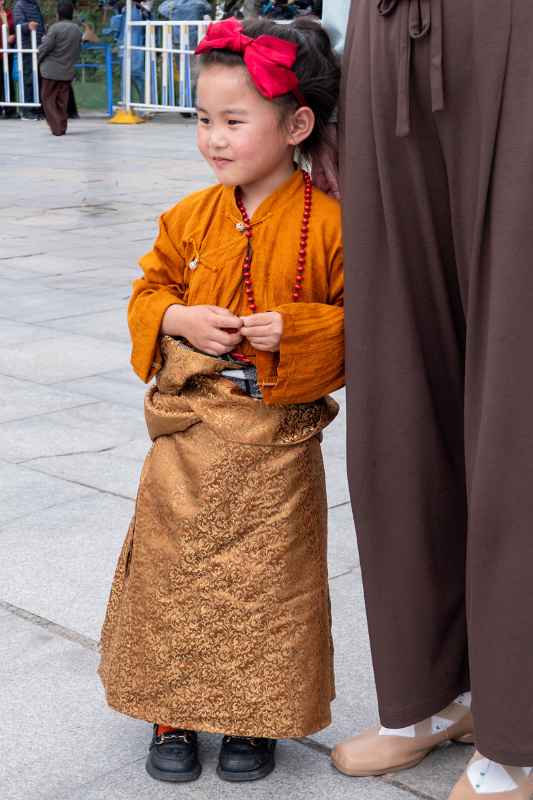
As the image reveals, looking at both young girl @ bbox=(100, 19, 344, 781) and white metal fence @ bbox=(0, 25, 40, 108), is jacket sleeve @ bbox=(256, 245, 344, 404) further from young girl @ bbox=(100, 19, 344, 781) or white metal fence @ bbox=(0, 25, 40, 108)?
white metal fence @ bbox=(0, 25, 40, 108)

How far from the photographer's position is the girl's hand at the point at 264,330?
202cm

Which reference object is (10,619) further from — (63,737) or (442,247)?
(442,247)

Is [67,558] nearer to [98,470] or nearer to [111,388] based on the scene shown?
[98,470]

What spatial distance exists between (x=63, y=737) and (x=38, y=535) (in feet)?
3.32

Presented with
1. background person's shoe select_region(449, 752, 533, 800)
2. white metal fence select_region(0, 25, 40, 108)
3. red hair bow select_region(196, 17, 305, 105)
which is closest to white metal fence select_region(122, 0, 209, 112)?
white metal fence select_region(0, 25, 40, 108)

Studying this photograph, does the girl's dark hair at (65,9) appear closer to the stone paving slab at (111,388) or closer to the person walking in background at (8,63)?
the person walking in background at (8,63)

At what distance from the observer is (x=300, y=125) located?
2.08 meters

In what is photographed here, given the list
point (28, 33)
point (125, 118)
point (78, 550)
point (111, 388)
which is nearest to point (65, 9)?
point (125, 118)

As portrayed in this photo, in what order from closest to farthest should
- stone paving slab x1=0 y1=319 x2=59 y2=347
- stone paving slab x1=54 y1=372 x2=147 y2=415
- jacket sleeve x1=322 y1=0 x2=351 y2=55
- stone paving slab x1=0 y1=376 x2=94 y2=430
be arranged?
1. jacket sleeve x1=322 y1=0 x2=351 y2=55
2. stone paving slab x1=0 y1=376 x2=94 y2=430
3. stone paving slab x1=54 y1=372 x2=147 y2=415
4. stone paving slab x1=0 y1=319 x2=59 y2=347

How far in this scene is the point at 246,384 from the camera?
213 cm

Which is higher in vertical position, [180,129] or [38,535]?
[38,535]

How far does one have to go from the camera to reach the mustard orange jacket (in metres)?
2.05

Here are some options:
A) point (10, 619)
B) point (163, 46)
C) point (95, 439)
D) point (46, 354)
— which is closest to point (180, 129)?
point (163, 46)

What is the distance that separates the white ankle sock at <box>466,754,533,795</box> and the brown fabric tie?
1017 millimetres
